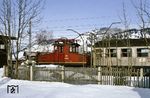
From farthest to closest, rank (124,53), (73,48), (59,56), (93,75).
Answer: (124,53)
(73,48)
(59,56)
(93,75)

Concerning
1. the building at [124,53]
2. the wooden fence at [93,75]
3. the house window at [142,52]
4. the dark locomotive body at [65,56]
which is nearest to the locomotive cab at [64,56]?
the dark locomotive body at [65,56]

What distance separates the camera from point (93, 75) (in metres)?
20.1

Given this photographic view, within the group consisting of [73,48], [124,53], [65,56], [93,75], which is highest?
[73,48]

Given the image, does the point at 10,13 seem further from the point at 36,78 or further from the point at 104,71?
the point at 104,71

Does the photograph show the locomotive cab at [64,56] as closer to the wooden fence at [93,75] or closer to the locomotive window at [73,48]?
the locomotive window at [73,48]

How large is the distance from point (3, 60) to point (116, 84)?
74.0ft

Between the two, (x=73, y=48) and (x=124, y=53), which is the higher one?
(x=73, y=48)

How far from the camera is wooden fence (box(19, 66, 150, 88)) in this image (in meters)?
18.7

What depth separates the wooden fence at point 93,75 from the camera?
18734 millimetres

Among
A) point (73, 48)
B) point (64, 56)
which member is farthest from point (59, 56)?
point (73, 48)

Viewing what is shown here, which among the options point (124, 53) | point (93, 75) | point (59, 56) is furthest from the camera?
point (124, 53)

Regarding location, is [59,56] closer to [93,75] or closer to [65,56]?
[65,56]

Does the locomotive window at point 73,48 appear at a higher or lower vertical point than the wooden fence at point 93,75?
higher

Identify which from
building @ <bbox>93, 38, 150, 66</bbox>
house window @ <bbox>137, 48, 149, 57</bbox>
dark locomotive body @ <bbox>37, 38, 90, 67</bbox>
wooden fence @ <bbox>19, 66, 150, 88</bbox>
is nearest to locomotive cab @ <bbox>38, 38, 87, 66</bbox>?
dark locomotive body @ <bbox>37, 38, 90, 67</bbox>
